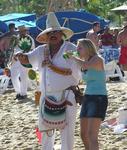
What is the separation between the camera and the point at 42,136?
6.14m

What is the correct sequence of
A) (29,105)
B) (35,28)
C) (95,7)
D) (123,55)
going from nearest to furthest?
(123,55) → (29,105) → (35,28) → (95,7)

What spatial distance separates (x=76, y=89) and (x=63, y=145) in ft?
2.03

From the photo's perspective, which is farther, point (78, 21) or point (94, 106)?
point (78, 21)

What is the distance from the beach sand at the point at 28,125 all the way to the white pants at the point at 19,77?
24cm

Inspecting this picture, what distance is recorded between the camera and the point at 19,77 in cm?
1211

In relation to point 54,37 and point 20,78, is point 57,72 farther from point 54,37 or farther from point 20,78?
point 20,78

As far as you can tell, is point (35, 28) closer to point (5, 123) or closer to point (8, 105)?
point (8, 105)

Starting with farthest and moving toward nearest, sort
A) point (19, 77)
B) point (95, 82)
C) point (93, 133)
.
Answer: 1. point (19, 77)
2. point (95, 82)
3. point (93, 133)

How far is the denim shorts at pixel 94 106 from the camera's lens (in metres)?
5.71

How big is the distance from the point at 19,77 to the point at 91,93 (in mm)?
6450

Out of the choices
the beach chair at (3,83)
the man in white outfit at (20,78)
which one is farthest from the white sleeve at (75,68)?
the beach chair at (3,83)

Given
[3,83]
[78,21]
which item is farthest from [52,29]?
[78,21]

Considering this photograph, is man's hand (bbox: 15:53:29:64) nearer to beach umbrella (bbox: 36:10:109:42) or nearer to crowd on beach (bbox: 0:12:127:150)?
crowd on beach (bbox: 0:12:127:150)

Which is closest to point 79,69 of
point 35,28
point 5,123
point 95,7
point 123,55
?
point 123,55
